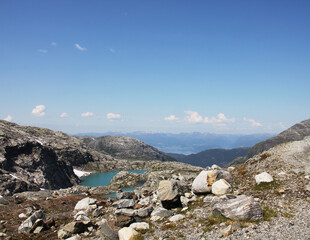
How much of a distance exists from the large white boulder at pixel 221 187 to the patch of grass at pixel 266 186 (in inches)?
129

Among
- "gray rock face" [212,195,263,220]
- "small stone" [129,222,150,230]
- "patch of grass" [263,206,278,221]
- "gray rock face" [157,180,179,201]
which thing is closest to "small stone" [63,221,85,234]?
"small stone" [129,222,150,230]

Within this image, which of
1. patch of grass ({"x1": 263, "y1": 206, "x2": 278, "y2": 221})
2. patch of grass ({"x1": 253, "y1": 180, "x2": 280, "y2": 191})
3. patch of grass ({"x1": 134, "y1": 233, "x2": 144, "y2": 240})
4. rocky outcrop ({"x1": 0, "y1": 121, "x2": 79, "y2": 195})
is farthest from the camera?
rocky outcrop ({"x1": 0, "y1": 121, "x2": 79, "y2": 195})

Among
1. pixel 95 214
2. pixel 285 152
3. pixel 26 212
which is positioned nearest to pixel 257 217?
pixel 285 152

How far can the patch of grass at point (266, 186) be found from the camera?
26703 millimetres

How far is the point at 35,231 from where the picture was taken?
2727cm

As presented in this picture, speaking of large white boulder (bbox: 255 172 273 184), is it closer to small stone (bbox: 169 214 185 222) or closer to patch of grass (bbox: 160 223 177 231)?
small stone (bbox: 169 214 185 222)

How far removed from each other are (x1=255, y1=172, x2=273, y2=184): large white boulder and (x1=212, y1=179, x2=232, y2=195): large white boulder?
13.2ft

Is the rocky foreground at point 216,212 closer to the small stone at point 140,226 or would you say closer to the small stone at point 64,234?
the small stone at point 64,234

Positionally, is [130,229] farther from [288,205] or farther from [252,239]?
[288,205]

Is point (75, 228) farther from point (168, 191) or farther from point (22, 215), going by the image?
point (22, 215)

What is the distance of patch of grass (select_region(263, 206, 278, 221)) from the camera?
19758 millimetres

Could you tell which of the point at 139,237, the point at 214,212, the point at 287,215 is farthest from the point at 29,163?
the point at 287,215

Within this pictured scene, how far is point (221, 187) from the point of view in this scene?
1118 inches

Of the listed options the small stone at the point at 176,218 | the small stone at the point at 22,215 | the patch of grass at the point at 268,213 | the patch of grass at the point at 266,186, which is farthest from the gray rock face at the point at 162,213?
the small stone at the point at 22,215
